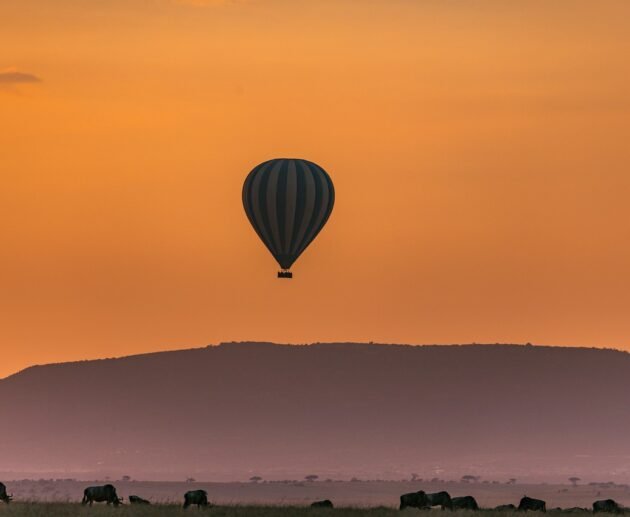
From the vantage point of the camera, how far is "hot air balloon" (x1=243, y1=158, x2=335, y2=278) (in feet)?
390

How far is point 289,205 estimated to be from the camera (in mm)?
119375

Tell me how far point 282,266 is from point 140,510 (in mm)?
44114

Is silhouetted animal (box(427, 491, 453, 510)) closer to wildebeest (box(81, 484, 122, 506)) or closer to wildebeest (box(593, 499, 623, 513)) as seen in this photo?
wildebeest (box(593, 499, 623, 513))

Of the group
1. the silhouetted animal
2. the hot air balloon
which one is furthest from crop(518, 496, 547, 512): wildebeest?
the hot air balloon

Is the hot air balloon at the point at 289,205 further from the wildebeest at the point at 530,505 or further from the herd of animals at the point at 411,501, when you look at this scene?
the herd of animals at the point at 411,501

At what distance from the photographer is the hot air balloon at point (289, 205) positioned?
11894 centimetres

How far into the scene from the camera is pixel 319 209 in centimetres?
11919

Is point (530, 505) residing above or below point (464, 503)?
above

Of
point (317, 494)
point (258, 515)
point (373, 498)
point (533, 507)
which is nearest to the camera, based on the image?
point (258, 515)

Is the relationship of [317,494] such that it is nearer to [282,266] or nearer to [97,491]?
[282,266]

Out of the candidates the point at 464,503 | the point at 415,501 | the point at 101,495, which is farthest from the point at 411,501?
the point at 101,495

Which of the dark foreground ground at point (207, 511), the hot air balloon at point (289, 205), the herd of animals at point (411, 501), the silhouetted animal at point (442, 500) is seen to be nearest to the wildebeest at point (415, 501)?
the herd of animals at point (411, 501)

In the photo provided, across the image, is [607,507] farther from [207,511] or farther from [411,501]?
[207,511]

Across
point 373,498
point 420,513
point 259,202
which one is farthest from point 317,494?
point 420,513
